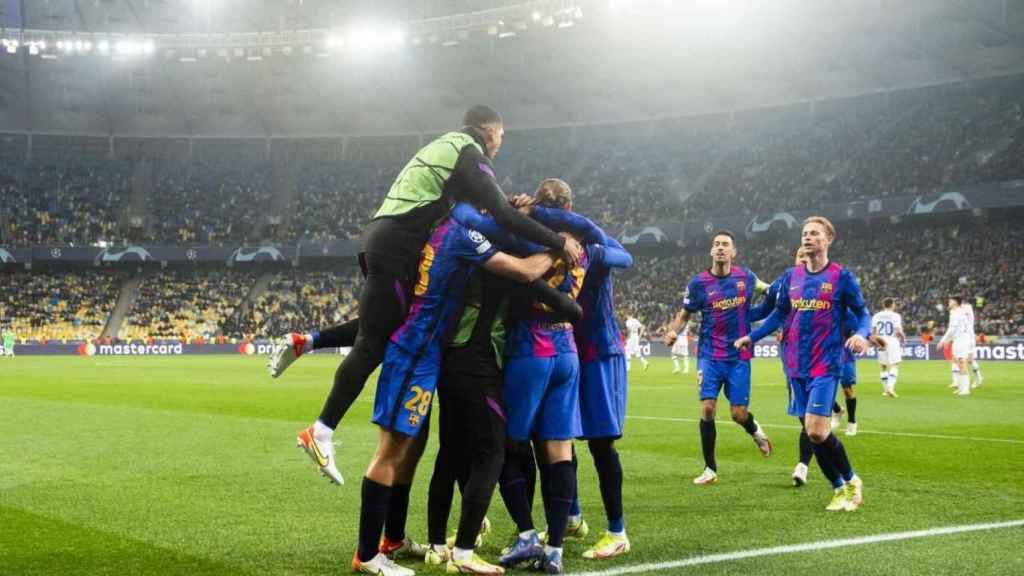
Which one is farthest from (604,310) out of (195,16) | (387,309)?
(195,16)

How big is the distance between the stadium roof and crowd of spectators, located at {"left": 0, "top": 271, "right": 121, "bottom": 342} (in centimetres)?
959

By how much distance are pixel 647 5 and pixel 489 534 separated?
4144cm

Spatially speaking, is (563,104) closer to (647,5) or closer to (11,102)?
(647,5)

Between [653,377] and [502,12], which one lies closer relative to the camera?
[653,377]

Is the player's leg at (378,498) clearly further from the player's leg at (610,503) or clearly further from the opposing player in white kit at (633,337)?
the opposing player in white kit at (633,337)

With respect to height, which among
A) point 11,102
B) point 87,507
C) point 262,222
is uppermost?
point 11,102

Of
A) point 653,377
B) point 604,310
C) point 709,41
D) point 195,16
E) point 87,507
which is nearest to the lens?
point 604,310

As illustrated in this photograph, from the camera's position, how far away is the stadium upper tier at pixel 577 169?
50188 mm

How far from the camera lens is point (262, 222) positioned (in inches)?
2608

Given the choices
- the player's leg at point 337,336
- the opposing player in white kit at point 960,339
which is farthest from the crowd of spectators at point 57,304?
the player's leg at point 337,336

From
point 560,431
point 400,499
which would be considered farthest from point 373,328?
point 560,431

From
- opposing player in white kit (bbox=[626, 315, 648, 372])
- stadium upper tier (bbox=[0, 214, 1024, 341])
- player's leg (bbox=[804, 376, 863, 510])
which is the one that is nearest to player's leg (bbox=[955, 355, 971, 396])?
opposing player in white kit (bbox=[626, 315, 648, 372])

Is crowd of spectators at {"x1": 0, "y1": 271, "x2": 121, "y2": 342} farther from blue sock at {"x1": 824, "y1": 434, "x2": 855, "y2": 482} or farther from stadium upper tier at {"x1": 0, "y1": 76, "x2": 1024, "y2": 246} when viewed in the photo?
blue sock at {"x1": 824, "y1": 434, "x2": 855, "y2": 482}

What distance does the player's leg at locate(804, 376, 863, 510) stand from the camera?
8258mm
